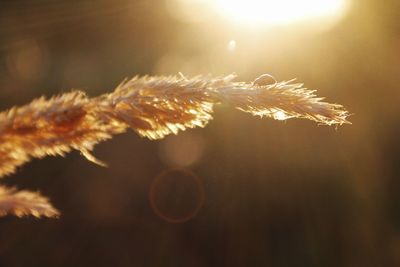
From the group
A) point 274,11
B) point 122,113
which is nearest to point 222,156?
point 274,11

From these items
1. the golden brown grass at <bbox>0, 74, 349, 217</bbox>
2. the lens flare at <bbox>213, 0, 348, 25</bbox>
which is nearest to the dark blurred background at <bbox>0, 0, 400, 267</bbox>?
the lens flare at <bbox>213, 0, 348, 25</bbox>


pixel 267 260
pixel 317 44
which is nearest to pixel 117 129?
pixel 267 260

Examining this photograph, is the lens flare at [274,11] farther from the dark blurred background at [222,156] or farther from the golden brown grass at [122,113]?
the golden brown grass at [122,113]

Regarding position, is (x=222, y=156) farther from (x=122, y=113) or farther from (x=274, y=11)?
(x=122, y=113)

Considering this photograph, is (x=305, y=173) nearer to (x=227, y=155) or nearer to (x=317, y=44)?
(x=227, y=155)

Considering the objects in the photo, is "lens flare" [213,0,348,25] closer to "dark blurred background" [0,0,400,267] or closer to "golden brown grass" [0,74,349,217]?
"dark blurred background" [0,0,400,267]

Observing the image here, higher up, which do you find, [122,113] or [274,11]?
[274,11]
